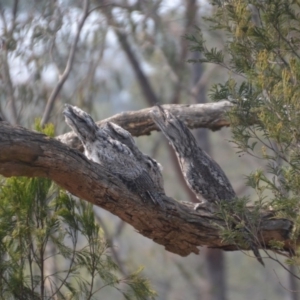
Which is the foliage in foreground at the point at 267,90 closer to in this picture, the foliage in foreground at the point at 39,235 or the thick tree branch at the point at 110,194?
the thick tree branch at the point at 110,194

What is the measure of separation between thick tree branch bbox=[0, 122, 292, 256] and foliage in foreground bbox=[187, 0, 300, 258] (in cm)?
42

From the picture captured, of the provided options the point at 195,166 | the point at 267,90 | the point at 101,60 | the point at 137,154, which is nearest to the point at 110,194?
the point at 137,154

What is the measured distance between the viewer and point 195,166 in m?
4.54

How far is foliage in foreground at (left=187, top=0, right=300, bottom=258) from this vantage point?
9.79 feet

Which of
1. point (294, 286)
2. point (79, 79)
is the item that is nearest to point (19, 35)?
point (79, 79)

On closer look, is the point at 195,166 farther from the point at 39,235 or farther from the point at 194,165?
the point at 39,235

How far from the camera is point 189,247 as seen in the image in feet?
13.2

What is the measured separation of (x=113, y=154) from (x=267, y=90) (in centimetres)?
124

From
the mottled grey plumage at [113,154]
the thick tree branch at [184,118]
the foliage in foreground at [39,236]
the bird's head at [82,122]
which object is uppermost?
the thick tree branch at [184,118]

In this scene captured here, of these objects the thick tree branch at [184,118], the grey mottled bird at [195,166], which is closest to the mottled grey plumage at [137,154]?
the grey mottled bird at [195,166]

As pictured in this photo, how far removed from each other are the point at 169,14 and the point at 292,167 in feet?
25.5

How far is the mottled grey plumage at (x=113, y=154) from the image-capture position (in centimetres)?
373

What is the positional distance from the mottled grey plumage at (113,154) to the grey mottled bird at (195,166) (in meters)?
0.56

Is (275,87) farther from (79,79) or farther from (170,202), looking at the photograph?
(79,79)
